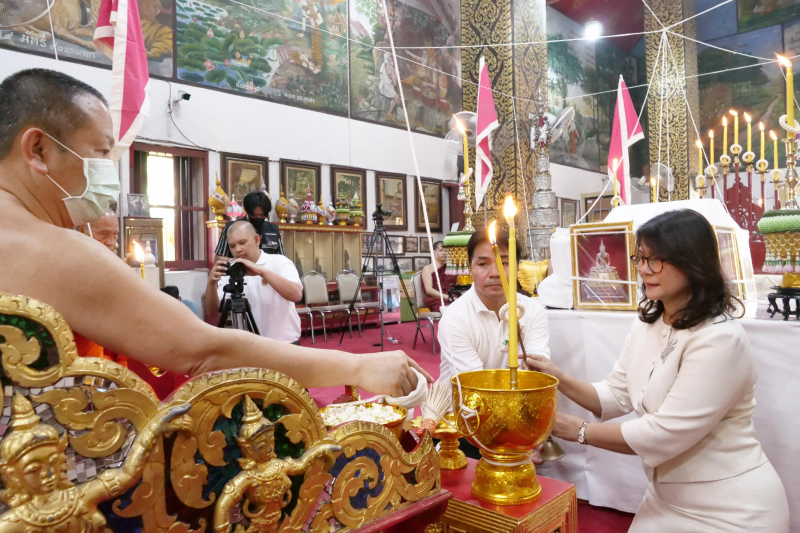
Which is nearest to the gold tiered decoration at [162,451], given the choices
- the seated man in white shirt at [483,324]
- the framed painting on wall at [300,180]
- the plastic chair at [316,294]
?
the seated man in white shirt at [483,324]

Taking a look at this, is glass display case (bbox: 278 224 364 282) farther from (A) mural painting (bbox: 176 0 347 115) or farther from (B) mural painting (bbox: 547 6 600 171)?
(B) mural painting (bbox: 547 6 600 171)

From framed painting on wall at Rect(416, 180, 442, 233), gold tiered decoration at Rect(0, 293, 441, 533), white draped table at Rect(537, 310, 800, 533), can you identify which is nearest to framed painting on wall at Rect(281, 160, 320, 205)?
framed painting on wall at Rect(416, 180, 442, 233)

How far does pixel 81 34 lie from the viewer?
6949 mm

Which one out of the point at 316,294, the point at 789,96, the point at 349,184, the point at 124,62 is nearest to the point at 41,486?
the point at 789,96

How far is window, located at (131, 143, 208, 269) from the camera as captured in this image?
764cm

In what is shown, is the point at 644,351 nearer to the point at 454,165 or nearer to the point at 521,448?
the point at 521,448

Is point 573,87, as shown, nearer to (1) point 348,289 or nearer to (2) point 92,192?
(1) point 348,289

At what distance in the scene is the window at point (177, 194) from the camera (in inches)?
301

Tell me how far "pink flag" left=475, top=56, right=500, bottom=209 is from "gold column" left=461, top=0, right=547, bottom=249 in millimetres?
1674

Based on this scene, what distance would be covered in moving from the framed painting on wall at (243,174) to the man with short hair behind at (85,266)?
757 cm

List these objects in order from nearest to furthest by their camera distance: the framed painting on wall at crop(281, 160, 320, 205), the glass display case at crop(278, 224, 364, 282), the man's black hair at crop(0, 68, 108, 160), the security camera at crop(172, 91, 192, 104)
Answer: the man's black hair at crop(0, 68, 108, 160) → the security camera at crop(172, 91, 192, 104) → the glass display case at crop(278, 224, 364, 282) → the framed painting on wall at crop(281, 160, 320, 205)

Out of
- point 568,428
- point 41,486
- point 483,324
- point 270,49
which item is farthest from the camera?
point 270,49

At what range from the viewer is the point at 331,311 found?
8.65 m

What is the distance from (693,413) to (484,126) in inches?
121
